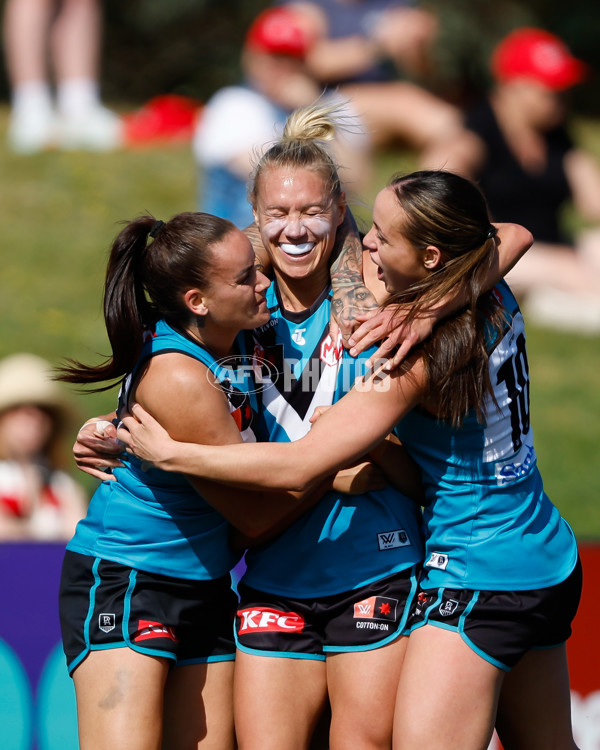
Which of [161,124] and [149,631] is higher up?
[149,631]

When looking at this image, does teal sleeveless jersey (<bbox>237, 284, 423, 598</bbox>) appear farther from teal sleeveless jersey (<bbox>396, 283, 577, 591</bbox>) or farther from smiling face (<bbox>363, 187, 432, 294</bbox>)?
smiling face (<bbox>363, 187, 432, 294</bbox>)

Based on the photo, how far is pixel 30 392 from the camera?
5102 millimetres

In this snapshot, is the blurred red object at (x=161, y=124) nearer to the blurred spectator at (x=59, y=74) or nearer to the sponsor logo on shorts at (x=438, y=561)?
the blurred spectator at (x=59, y=74)

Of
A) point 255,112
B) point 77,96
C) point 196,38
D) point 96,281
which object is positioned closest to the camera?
point 255,112

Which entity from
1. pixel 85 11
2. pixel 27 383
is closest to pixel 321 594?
pixel 27 383

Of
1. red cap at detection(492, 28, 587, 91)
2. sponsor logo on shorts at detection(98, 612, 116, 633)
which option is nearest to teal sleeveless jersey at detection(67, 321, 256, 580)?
sponsor logo on shorts at detection(98, 612, 116, 633)

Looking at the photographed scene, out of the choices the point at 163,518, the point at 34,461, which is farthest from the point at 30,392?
the point at 163,518

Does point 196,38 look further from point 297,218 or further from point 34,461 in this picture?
point 297,218

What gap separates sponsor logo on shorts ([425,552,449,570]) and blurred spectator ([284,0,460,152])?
16.1 ft

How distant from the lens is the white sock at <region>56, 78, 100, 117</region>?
8.61 m

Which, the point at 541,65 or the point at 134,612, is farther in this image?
the point at 541,65

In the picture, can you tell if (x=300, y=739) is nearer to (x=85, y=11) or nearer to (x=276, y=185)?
(x=276, y=185)

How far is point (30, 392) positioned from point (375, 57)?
13.6 ft

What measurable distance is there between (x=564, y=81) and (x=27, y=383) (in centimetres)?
Answer: 386
